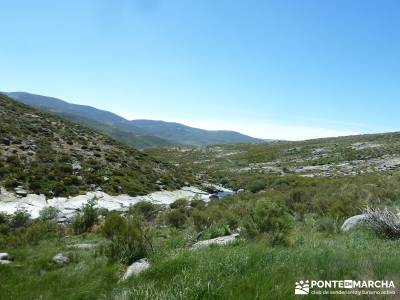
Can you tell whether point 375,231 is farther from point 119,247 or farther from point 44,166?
point 44,166

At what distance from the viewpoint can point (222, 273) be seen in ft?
20.7

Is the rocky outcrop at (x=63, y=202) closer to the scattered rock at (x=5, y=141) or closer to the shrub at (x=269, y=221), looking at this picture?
the scattered rock at (x=5, y=141)

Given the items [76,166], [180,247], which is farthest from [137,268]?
[76,166]

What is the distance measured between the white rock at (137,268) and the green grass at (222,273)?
19cm

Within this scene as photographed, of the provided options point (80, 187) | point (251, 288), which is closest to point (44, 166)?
point (80, 187)

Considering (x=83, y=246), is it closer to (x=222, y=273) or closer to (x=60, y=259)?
(x=60, y=259)

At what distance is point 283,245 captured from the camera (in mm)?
8367

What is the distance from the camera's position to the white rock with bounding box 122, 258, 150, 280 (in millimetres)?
7072

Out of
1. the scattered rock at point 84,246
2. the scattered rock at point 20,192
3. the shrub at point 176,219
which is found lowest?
the scattered rock at point 20,192

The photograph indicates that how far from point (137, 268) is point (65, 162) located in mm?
25735

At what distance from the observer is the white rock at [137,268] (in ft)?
23.2

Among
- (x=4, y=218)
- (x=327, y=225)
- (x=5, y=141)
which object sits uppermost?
(x=5, y=141)

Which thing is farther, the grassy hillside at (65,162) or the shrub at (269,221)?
the grassy hillside at (65,162)

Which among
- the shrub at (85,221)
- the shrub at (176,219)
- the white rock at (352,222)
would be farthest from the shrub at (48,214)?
the white rock at (352,222)
